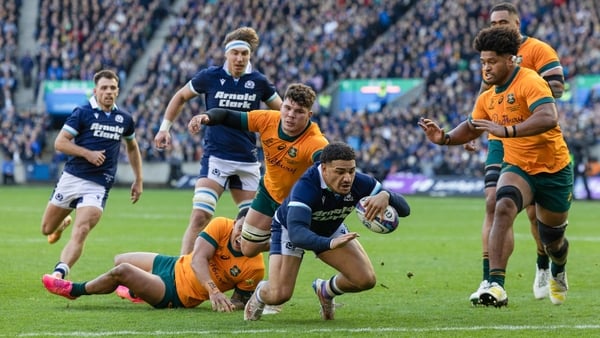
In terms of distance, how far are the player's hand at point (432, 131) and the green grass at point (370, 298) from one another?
4.75ft

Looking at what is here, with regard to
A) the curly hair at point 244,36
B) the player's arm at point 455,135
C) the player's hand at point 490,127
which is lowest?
the player's arm at point 455,135

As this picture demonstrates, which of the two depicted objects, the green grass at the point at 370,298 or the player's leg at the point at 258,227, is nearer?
the green grass at the point at 370,298

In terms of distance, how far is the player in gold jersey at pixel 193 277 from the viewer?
9.38 metres

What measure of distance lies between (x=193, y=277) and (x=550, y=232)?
313 cm

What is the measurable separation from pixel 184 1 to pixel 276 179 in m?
40.7

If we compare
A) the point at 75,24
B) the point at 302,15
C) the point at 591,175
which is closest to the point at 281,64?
the point at 302,15

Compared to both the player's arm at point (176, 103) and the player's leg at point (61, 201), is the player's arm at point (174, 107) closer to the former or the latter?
the player's arm at point (176, 103)

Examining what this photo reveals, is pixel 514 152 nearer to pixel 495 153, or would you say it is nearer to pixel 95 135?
pixel 495 153

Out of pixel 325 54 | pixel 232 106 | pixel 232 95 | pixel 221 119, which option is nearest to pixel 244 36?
pixel 232 95

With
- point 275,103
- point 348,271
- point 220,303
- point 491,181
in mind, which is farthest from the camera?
point 275,103

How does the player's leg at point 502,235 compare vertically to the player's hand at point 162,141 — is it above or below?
below

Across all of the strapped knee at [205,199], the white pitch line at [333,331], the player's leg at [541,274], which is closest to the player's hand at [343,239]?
the white pitch line at [333,331]

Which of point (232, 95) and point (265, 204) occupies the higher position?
point (232, 95)

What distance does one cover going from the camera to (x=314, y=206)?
8570 mm
